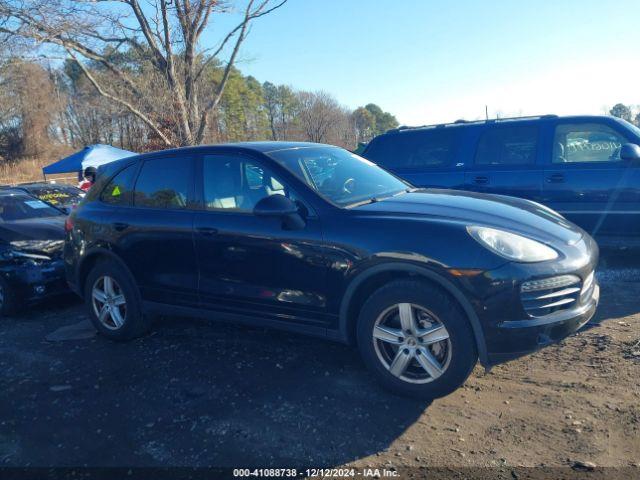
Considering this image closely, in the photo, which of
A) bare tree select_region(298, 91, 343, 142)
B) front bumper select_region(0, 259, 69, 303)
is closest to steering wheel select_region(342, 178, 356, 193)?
front bumper select_region(0, 259, 69, 303)

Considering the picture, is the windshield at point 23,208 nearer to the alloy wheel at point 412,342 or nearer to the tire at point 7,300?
the tire at point 7,300

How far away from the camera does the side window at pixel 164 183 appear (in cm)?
430

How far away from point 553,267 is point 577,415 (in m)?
0.91

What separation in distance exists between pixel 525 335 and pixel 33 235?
5.68 metres

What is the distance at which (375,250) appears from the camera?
327 cm

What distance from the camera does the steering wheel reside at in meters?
3.98

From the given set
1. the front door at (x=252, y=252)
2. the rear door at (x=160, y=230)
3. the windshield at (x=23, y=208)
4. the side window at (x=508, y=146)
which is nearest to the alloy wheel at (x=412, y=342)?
the front door at (x=252, y=252)

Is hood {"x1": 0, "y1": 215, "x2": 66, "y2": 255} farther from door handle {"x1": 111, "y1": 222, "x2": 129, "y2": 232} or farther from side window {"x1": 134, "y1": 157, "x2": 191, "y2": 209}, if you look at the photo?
side window {"x1": 134, "y1": 157, "x2": 191, "y2": 209}

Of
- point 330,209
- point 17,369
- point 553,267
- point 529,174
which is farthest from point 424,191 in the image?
point 17,369

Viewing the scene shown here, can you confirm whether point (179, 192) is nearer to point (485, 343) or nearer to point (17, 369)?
point (17, 369)

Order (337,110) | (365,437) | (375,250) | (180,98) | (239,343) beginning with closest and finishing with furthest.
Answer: (365,437) < (375,250) < (239,343) < (180,98) < (337,110)

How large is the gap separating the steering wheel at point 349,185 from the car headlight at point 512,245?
113 centimetres

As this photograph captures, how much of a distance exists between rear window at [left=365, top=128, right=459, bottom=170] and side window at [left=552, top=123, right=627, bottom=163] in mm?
1293

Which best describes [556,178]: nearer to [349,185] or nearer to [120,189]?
[349,185]
